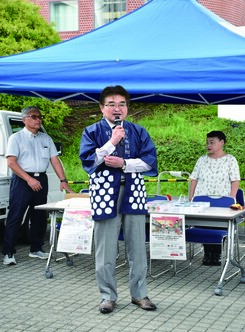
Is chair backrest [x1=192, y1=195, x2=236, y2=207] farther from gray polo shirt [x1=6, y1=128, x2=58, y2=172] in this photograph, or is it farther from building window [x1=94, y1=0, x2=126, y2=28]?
building window [x1=94, y1=0, x2=126, y2=28]

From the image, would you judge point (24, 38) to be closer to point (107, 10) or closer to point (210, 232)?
point (210, 232)

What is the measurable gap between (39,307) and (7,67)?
289 cm

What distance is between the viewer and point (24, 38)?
16875 mm

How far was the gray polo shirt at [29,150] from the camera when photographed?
872 centimetres

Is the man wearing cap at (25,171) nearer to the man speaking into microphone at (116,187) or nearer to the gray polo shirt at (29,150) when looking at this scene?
the gray polo shirt at (29,150)

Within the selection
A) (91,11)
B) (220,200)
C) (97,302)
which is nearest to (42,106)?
(220,200)

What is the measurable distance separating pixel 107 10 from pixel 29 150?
19005mm

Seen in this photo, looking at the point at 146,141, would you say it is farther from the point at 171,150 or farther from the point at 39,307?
the point at 171,150

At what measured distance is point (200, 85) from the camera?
7512mm

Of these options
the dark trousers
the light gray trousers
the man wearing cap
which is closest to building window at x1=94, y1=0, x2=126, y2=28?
the man wearing cap

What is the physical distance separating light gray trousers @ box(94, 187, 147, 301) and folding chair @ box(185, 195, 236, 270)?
1.63 m

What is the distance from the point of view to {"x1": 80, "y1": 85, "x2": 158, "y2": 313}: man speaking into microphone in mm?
6355

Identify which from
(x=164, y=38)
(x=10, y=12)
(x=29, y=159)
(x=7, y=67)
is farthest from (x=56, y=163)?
(x=10, y=12)

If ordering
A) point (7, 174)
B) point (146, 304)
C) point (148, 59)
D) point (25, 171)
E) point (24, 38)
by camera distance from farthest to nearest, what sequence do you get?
point (24, 38) < point (7, 174) < point (25, 171) < point (148, 59) < point (146, 304)
